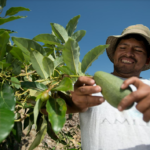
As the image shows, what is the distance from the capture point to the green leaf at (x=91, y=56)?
692mm

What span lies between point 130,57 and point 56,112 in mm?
1427

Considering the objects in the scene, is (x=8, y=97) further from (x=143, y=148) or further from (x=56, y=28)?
(x=143, y=148)

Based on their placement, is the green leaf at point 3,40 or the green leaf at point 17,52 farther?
the green leaf at point 17,52

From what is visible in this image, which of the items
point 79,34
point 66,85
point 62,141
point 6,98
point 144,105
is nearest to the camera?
point 144,105

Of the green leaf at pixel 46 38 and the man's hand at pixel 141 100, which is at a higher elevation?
the green leaf at pixel 46 38

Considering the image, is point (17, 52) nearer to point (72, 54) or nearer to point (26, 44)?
point (26, 44)

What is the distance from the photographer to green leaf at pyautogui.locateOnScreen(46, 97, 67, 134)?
68cm

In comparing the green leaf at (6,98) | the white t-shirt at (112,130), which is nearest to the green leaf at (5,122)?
the green leaf at (6,98)

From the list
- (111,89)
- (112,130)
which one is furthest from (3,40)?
(112,130)

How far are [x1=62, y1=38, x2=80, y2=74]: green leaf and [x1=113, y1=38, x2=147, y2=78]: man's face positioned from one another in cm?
127

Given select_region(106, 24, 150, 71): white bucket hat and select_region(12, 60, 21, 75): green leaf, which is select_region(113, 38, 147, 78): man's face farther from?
select_region(12, 60, 21, 75): green leaf

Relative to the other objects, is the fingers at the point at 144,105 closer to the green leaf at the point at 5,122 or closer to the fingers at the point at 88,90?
the fingers at the point at 88,90

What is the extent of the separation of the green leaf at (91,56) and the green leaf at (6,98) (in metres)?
0.41

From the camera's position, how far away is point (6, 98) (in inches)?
30.7
